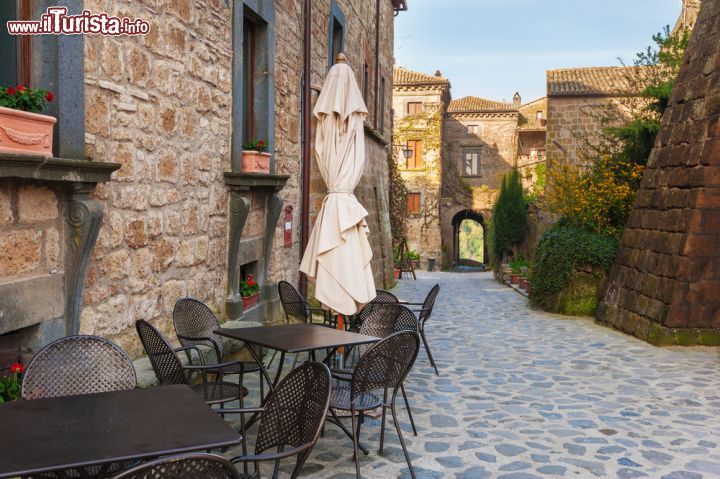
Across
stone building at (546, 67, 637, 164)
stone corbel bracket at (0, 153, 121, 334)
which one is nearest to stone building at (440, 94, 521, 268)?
stone building at (546, 67, 637, 164)

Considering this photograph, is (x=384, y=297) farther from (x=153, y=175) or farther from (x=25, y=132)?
(x=25, y=132)

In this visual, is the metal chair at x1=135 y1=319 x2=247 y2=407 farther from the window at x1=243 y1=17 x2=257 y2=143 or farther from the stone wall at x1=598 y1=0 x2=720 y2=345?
the stone wall at x1=598 y1=0 x2=720 y2=345

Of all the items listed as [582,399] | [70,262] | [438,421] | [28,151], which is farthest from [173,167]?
[582,399]

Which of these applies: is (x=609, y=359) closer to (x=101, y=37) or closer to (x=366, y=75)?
(x=101, y=37)

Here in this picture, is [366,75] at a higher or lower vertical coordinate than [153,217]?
higher

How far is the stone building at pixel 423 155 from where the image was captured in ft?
104

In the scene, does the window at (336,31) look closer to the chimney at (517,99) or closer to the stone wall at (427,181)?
the stone wall at (427,181)

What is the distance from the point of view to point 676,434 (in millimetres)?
4703

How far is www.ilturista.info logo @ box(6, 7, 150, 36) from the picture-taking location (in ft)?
11.6

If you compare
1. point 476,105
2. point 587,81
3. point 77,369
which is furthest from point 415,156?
point 77,369

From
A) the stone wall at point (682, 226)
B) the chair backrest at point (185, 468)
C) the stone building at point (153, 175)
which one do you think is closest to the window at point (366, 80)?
the stone building at point (153, 175)

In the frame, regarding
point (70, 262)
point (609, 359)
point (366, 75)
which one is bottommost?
point (609, 359)

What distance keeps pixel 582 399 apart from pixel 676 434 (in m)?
0.99

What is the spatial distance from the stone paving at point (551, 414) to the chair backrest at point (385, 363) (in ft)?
1.69
